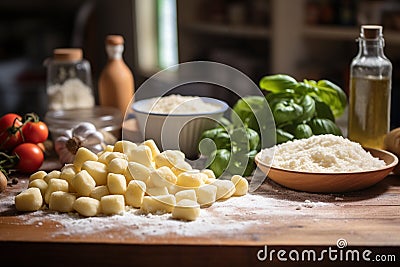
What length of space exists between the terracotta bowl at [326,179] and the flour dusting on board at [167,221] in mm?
57

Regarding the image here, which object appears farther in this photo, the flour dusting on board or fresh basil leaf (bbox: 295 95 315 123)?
fresh basil leaf (bbox: 295 95 315 123)

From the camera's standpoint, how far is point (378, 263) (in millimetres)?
1032

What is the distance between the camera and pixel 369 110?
4.82 feet

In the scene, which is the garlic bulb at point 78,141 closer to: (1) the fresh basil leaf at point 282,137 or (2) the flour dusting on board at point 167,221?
(2) the flour dusting on board at point 167,221

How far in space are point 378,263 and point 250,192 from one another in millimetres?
350

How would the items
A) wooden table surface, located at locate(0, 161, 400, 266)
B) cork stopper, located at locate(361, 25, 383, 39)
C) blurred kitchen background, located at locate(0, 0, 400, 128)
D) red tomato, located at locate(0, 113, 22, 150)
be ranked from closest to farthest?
wooden table surface, located at locate(0, 161, 400, 266), cork stopper, located at locate(361, 25, 383, 39), red tomato, located at locate(0, 113, 22, 150), blurred kitchen background, located at locate(0, 0, 400, 128)

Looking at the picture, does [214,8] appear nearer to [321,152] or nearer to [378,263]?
[321,152]

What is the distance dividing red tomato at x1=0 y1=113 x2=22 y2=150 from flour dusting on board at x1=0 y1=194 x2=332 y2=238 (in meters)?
0.30

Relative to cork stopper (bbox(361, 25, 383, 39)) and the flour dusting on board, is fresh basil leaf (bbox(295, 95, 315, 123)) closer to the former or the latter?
cork stopper (bbox(361, 25, 383, 39))

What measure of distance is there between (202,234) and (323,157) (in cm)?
35

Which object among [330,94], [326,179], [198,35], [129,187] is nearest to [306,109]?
[330,94]

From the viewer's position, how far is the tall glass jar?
189 cm

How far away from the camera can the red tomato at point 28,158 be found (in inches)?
58.3

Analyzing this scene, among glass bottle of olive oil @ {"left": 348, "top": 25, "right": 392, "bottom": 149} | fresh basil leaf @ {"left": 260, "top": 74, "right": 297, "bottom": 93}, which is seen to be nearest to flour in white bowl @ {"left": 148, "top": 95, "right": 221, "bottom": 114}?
fresh basil leaf @ {"left": 260, "top": 74, "right": 297, "bottom": 93}
